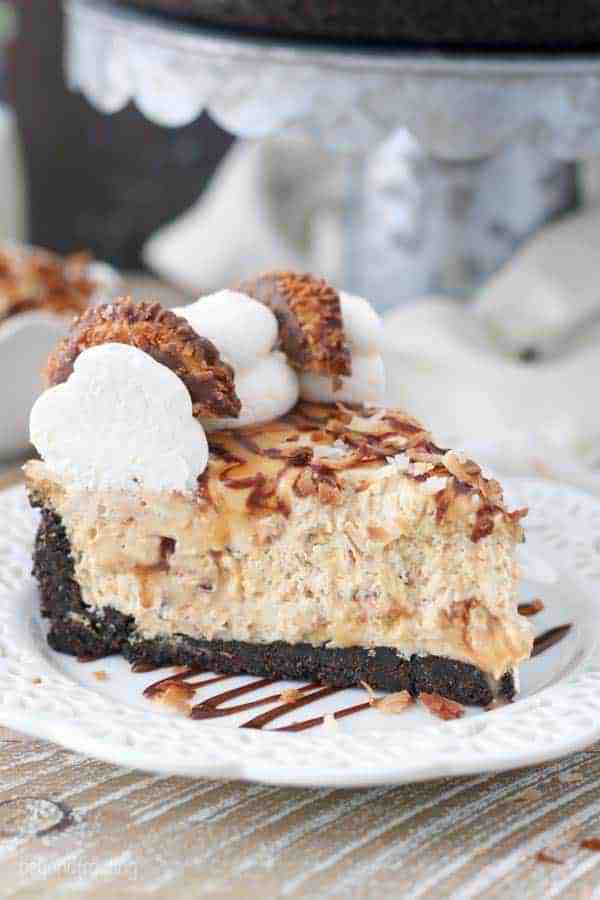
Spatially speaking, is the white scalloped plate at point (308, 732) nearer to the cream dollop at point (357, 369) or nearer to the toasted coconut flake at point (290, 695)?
the toasted coconut flake at point (290, 695)

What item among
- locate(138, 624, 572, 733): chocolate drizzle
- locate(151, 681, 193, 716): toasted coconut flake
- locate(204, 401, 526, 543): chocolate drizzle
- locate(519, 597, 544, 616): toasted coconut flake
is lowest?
locate(138, 624, 572, 733): chocolate drizzle

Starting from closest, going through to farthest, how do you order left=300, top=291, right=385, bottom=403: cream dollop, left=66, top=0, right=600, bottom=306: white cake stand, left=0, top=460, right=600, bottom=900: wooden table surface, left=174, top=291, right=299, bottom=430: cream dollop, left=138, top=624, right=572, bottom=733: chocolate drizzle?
left=0, top=460, right=600, bottom=900: wooden table surface < left=138, top=624, right=572, bottom=733: chocolate drizzle < left=174, top=291, right=299, bottom=430: cream dollop < left=300, top=291, right=385, bottom=403: cream dollop < left=66, top=0, right=600, bottom=306: white cake stand

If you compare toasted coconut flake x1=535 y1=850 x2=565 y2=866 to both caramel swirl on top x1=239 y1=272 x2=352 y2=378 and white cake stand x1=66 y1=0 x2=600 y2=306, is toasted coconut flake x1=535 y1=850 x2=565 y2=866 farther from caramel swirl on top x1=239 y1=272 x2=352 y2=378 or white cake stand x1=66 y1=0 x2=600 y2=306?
white cake stand x1=66 y1=0 x2=600 y2=306

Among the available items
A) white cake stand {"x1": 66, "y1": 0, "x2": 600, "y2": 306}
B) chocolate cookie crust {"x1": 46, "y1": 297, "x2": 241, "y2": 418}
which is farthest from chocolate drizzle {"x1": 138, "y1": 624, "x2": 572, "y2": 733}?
white cake stand {"x1": 66, "y1": 0, "x2": 600, "y2": 306}

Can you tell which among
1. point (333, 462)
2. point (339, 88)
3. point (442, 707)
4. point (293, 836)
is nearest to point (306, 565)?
point (333, 462)

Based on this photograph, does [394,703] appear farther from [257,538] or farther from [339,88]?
[339,88]

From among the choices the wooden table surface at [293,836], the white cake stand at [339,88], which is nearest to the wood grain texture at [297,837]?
the wooden table surface at [293,836]

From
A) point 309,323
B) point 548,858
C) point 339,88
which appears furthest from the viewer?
point 339,88

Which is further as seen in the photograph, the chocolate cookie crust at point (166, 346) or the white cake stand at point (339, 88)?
the white cake stand at point (339, 88)
